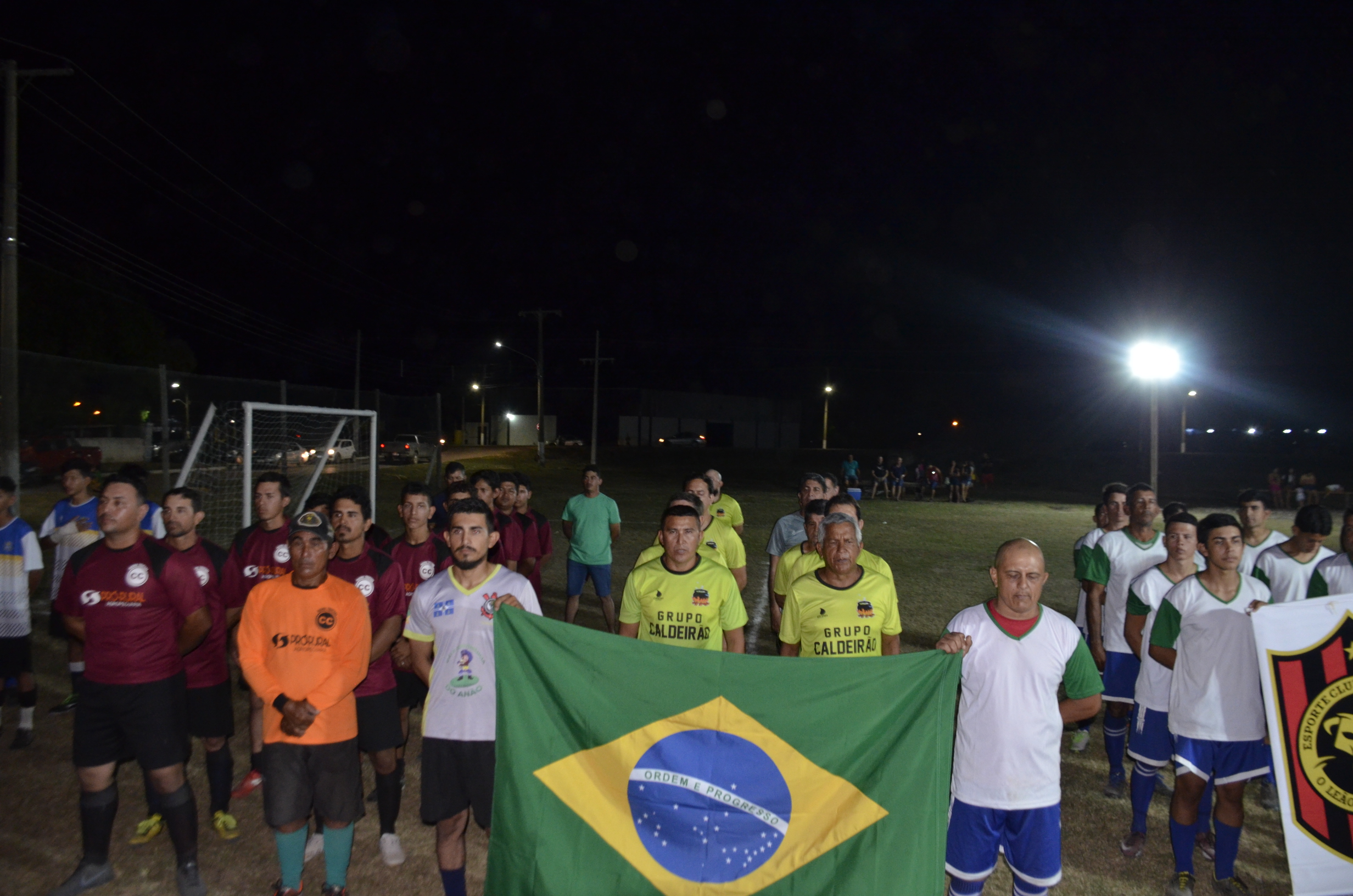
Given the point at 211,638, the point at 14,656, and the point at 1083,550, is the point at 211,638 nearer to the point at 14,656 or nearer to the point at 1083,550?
the point at 14,656

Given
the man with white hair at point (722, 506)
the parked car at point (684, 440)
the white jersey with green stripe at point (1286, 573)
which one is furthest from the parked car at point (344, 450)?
the parked car at point (684, 440)

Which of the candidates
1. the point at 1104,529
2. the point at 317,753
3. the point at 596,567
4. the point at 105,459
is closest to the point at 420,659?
the point at 317,753

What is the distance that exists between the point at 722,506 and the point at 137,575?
500cm

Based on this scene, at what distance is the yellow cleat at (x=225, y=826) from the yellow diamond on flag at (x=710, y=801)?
2275 mm

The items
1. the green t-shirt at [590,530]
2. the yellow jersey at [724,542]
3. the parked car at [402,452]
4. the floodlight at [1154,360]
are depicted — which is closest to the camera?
the yellow jersey at [724,542]

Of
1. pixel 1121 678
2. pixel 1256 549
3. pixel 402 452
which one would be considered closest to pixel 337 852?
pixel 1121 678

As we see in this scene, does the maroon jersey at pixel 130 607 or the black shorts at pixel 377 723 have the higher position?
the maroon jersey at pixel 130 607

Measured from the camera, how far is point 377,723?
13.1 ft

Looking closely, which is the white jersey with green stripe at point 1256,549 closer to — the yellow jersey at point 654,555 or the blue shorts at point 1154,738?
the blue shorts at point 1154,738

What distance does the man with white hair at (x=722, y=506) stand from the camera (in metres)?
7.40

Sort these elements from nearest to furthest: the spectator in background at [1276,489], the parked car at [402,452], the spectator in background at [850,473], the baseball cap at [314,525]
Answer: the baseball cap at [314,525], the spectator in background at [850,473], the spectator in background at [1276,489], the parked car at [402,452]

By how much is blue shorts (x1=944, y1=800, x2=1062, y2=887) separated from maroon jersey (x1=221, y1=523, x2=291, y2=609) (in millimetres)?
3945

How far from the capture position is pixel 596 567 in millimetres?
8203

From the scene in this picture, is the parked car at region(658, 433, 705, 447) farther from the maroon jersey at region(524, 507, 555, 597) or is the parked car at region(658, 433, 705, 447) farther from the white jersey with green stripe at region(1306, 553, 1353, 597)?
the white jersey with green stripe at region(1306, 553, 1353, 597)
